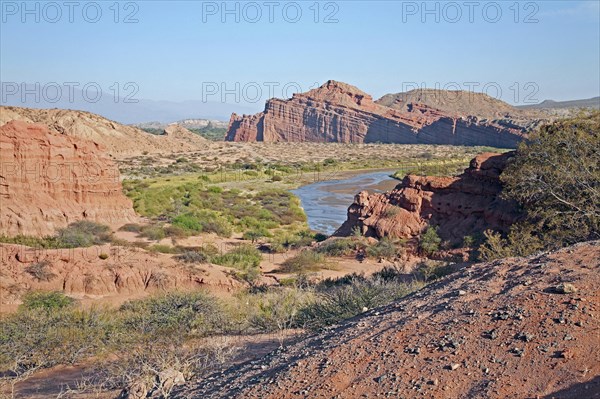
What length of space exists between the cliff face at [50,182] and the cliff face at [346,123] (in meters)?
77.1

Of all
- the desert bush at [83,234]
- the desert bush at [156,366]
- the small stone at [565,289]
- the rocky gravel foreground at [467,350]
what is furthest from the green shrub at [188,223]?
the small stone at [565,289]

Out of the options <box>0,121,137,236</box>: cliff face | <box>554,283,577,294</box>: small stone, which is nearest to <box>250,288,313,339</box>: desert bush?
<box>554,283,577,294</box>: small stone

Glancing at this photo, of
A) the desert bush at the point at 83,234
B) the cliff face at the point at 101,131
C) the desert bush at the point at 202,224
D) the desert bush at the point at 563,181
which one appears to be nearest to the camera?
the desert bush at the point at 563,181

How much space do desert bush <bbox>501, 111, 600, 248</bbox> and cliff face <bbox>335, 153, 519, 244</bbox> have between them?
346cm

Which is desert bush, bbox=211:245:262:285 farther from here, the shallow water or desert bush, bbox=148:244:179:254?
the shallow water

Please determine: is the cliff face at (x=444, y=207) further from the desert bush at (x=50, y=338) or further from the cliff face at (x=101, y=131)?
the cliff face at (x=101, y=131)

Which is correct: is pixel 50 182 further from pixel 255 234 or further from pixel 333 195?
pixel 333 195

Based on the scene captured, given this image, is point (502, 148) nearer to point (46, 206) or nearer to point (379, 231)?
point (379, 231)

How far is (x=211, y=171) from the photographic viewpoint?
5662 cm

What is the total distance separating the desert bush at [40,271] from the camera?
48.9 ft

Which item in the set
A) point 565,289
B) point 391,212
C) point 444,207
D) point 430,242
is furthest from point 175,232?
point 565,289

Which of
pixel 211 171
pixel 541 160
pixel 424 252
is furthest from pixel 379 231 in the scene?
pixel 211 171

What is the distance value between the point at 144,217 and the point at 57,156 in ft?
20.9

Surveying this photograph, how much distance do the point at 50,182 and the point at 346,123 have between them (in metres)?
86.4
